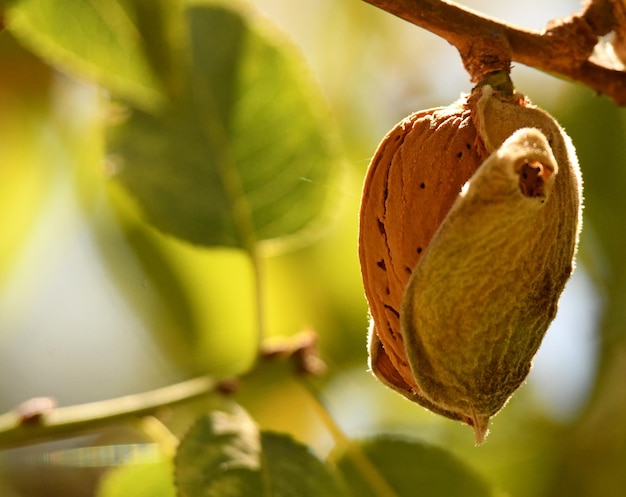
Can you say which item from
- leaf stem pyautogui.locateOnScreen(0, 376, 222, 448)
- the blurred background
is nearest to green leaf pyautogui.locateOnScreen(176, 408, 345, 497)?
leaf stem pyautogui.locateOnScreen(0, 376, 222, 448)

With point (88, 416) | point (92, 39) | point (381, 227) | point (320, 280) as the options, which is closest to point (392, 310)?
point (381, 227)

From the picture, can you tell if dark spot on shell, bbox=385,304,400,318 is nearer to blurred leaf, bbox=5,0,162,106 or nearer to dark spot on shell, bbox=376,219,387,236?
dark spot on shell, bbox=376,219,387,236

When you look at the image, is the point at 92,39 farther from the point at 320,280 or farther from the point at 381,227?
the point at 320,280

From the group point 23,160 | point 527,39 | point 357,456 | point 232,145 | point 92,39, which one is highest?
point 527,39

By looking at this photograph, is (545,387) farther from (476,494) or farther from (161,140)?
(161,140)

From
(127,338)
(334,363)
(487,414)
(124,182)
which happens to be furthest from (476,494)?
(127,338)

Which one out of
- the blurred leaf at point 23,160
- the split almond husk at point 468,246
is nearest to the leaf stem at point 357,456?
the split almond husk at point 468,246

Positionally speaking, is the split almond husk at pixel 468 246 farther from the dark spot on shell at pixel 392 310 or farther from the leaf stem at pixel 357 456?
the leaf stem at pixel 357 456
